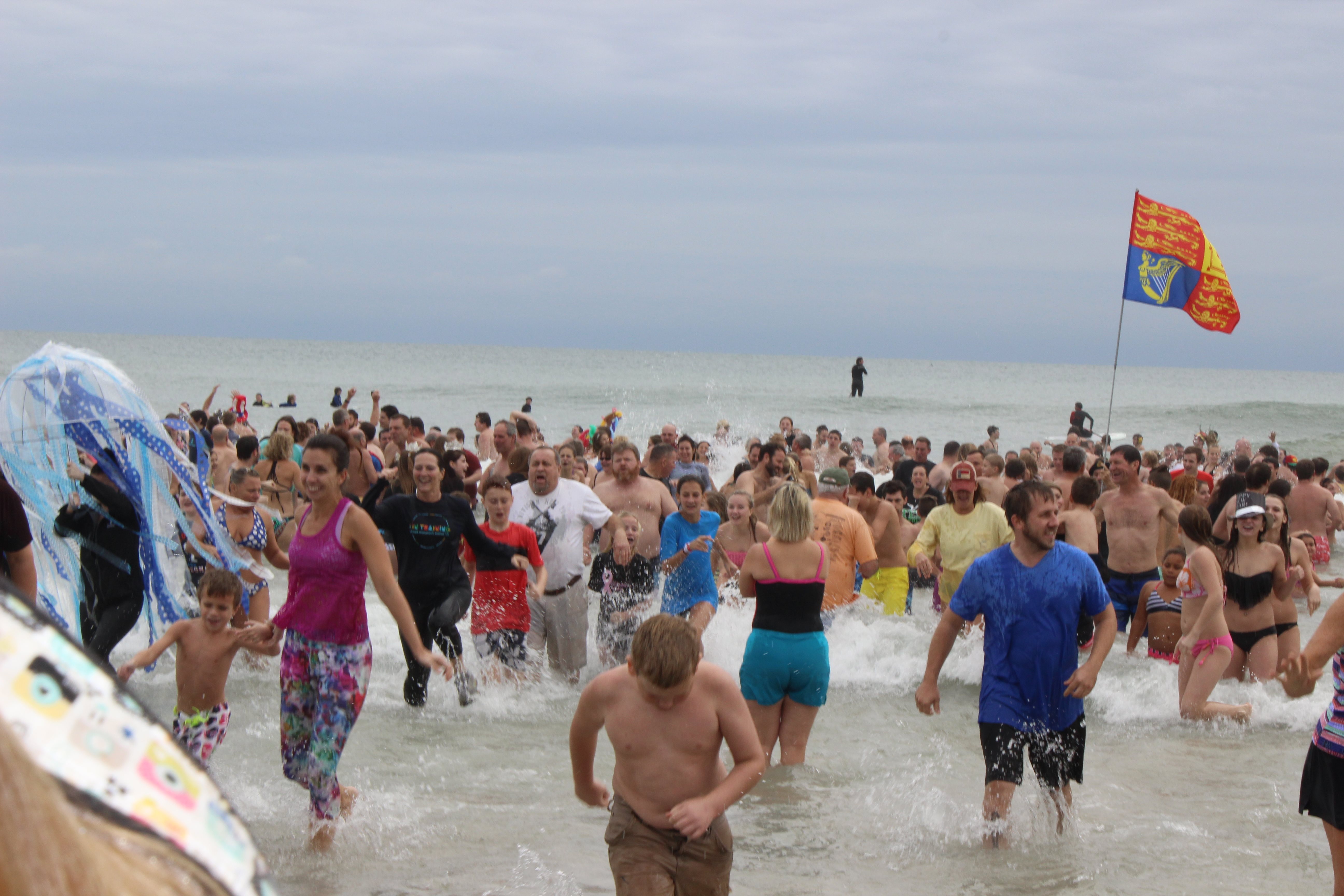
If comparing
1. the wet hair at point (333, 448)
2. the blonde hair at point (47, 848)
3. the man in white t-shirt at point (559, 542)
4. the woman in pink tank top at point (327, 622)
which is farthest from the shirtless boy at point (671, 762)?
the man in white t-shirt at point (559, 542)

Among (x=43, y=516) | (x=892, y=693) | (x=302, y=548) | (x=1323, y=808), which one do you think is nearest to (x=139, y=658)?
(x=302, y=548)

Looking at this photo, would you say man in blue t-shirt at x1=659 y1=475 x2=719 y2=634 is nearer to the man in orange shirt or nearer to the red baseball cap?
the man in orange shirt

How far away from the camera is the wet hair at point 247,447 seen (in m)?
10.7

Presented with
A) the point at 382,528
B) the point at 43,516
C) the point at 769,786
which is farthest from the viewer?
the point at 382,528

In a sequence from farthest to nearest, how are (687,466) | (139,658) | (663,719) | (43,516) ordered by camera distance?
(687,466) → (43,516) → (139,658) → (663,719)

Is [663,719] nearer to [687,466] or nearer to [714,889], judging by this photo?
[714,889]

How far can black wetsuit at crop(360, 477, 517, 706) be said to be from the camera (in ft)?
24.3

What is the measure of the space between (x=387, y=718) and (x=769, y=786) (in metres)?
2.73

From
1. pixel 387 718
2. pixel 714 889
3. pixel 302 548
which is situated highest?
pixel 302 548

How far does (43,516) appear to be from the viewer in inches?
238

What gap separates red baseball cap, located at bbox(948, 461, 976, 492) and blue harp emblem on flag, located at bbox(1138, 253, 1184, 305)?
789cm

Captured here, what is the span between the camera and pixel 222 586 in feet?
17.5

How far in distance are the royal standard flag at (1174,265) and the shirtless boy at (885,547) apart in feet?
23.6

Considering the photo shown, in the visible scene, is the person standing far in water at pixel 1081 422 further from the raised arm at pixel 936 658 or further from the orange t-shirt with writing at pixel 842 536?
the raised arm at pixel 936 658
